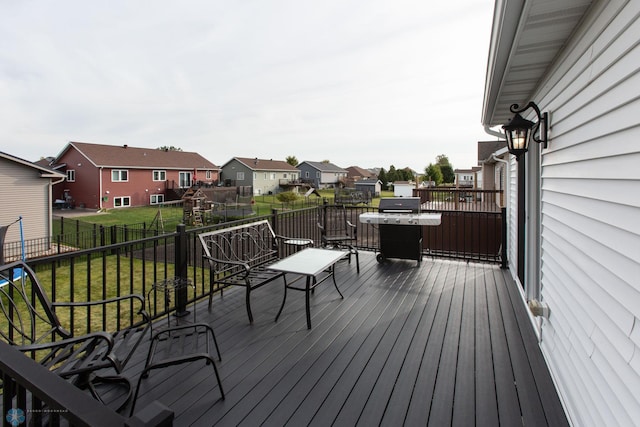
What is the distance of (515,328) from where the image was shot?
3.05m

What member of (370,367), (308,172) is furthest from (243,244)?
(308,172)

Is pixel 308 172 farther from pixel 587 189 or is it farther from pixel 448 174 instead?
pixel 587 189

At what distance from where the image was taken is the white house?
1.23 meters

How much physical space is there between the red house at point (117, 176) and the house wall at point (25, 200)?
10.7 metres

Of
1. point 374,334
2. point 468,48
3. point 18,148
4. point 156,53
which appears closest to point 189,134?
point 18,148

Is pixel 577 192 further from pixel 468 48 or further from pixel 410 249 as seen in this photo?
pixel 468 48

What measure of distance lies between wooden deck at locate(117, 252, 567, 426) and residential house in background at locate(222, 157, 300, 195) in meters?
33.3

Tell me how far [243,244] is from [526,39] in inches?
134

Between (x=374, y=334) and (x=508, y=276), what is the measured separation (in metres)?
2.80

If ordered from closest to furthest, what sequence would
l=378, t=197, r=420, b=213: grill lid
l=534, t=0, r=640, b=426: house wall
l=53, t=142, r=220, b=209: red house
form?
1. l=534, t=0, r=640, b=426: house wall
2. l=378, t=197, r=420, b=213: grill lid
3. l=53, t=142, r=220, b=209: red house

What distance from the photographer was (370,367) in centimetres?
239

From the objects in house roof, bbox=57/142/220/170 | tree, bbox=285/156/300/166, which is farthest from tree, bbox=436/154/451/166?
house roof, bbox=57/142/220/170

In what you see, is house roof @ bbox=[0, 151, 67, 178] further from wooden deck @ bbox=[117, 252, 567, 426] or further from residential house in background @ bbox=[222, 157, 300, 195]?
residential house in background @ bbox=[222, 157, 300, 195]

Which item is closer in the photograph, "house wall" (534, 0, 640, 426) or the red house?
"house wall" (534, 0, 640, 426)
